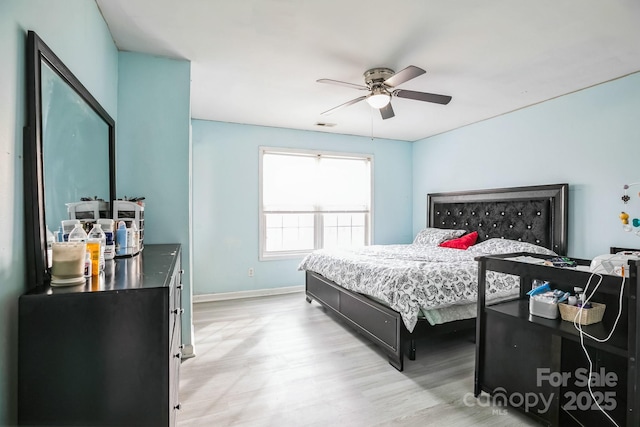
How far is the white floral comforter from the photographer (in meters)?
2.39

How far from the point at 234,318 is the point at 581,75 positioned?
13.9 feet

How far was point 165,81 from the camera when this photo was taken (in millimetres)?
2613

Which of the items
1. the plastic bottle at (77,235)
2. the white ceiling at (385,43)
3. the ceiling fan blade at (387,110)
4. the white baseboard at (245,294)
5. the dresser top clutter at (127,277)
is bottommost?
the white baseboard at (245,294)

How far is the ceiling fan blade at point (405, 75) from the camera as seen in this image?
2.19 m

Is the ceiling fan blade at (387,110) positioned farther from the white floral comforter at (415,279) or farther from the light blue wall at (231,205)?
the light blue wall at (231,205)

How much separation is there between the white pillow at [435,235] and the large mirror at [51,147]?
4.06m

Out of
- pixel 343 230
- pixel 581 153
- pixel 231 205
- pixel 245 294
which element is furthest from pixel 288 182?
pixel 581 153

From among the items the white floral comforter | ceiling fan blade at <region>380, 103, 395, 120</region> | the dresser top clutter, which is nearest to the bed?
the white floral comforter

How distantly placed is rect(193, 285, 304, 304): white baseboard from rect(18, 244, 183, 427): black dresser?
324 cm

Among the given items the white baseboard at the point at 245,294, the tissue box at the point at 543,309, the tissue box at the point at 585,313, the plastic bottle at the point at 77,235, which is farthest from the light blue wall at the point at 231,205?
the tissue box at the point at 585,313

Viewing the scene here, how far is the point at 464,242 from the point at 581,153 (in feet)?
5.12

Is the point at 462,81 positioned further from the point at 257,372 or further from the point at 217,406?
the point at 217,406

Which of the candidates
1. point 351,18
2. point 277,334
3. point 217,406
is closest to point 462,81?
point 351,18

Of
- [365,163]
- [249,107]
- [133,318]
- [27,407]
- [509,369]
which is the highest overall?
[249,107]
